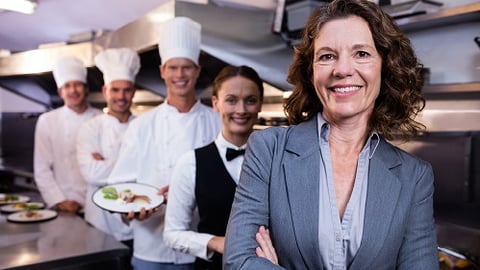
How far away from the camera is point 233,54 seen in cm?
231

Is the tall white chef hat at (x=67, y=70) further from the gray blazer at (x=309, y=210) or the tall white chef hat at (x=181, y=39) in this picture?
the gray blazer at (x=309, y=210)

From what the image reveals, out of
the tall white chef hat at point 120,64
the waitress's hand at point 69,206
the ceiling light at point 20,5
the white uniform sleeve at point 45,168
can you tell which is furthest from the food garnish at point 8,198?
the ceiling light at point 20,5

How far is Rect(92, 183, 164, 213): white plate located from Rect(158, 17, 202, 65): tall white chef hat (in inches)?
25.6

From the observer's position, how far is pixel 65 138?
10.7 feet

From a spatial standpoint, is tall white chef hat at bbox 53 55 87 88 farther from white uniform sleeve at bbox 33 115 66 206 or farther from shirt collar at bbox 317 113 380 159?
shirt collar at bbox 317 113 380 159

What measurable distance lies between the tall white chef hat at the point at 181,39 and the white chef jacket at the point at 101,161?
28.2 inches

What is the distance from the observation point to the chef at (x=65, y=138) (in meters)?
3.17

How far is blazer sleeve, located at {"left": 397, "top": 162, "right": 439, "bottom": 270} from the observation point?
3.14 ft

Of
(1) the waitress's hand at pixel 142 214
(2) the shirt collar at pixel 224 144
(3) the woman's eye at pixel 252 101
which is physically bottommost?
(1) the waitress's hand at pixel 142 214

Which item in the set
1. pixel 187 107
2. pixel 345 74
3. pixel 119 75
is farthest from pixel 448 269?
pixel 119 75

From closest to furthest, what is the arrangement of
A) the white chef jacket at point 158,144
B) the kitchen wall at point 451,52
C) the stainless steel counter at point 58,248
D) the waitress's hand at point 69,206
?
1. the stainless steel counter at point 58,248
2. the kitchen wall at point 451,52
3. the white chef jacket at point 158,144
4. the waitress's hand at point 69,206

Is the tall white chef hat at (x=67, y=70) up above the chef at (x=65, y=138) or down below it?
above

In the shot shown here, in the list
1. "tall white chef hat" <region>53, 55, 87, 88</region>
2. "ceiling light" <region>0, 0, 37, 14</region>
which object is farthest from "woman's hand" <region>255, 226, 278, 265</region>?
"ceiling light" <region>0, 0, 37, 14</region>

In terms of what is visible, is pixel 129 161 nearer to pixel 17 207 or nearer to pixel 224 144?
pixel 224 144
